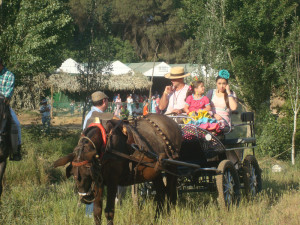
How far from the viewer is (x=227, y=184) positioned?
748 centimetres

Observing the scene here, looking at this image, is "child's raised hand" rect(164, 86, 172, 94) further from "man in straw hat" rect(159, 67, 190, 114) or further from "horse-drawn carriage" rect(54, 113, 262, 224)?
"horse-drawn carriage" rect(54, 113, 262, 224)

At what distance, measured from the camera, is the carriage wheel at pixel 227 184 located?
7.14m

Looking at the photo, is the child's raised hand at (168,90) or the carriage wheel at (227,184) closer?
the carriage wheel at (227,184)

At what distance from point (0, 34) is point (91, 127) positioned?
854 cm

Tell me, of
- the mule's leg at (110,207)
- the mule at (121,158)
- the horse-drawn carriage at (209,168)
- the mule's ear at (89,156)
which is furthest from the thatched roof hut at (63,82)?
the mule's ear at (89,156)

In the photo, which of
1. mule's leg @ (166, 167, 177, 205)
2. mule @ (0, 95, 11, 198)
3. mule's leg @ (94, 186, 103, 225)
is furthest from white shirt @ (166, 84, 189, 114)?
mule's leg @ (94, 186, 103, 225)

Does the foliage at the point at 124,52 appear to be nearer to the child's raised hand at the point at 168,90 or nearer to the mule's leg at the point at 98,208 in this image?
the child's raised hand at the point at 168,90

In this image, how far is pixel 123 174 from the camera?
Result: 5.84 meters

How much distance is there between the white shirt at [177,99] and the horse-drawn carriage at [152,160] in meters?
0.97

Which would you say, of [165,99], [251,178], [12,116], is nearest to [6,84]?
[12,116]

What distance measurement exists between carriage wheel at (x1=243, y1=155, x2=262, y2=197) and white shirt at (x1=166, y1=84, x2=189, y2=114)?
1.58m

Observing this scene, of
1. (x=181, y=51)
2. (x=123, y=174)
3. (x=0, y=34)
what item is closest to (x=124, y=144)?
(x=123, y=174)

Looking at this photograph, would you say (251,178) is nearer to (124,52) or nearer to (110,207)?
(110,207)

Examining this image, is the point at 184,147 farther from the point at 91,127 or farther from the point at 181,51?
the point at 181,51
